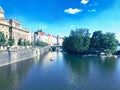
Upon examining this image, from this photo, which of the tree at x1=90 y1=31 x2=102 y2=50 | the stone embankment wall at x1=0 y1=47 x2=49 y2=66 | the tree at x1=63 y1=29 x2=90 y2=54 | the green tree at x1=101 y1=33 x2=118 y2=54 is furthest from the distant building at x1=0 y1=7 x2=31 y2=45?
the green tree at x1=101 y1=33 x2=118 y2=54

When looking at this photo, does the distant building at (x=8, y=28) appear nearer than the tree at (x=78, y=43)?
Yes

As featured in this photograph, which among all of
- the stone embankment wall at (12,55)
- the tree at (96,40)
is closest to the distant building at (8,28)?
the stone embankment wall at (12,55)

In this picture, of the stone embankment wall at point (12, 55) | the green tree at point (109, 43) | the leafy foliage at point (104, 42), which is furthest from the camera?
the leafy foliage at point (104, 42)

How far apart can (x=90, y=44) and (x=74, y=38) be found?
672cm

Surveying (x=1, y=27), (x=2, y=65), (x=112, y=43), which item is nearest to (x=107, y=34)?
(x=112, y=43)

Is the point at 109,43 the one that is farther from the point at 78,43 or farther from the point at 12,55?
the point at 12,55

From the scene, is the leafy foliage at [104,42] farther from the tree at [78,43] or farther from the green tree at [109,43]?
the tree at [78,43]

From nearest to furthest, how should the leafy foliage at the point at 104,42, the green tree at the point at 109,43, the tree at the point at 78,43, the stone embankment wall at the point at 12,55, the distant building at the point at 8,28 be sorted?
the stone embankment wall at the point at 12,55, the distant building at the point at 8,28, the green tree at the point at 109,43, the leafy foliage at the point at 104,42, the tree at the point at 78,43

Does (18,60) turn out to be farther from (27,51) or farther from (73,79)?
(73,79)

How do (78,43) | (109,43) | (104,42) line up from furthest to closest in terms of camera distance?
(78,43) < (104,42) < (109,43)

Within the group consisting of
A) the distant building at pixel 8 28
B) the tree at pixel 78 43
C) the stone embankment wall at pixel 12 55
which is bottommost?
the stone embankment wall at pixel 12 55

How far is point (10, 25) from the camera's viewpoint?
7888 cm

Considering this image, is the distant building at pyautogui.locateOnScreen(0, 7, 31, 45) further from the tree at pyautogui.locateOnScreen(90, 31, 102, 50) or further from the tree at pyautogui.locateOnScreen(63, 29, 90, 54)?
the tree at pyautogui.locateOnScreen(90, 31, 102, 50)

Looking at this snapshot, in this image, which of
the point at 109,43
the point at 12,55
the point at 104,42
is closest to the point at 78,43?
the point at 104,42
